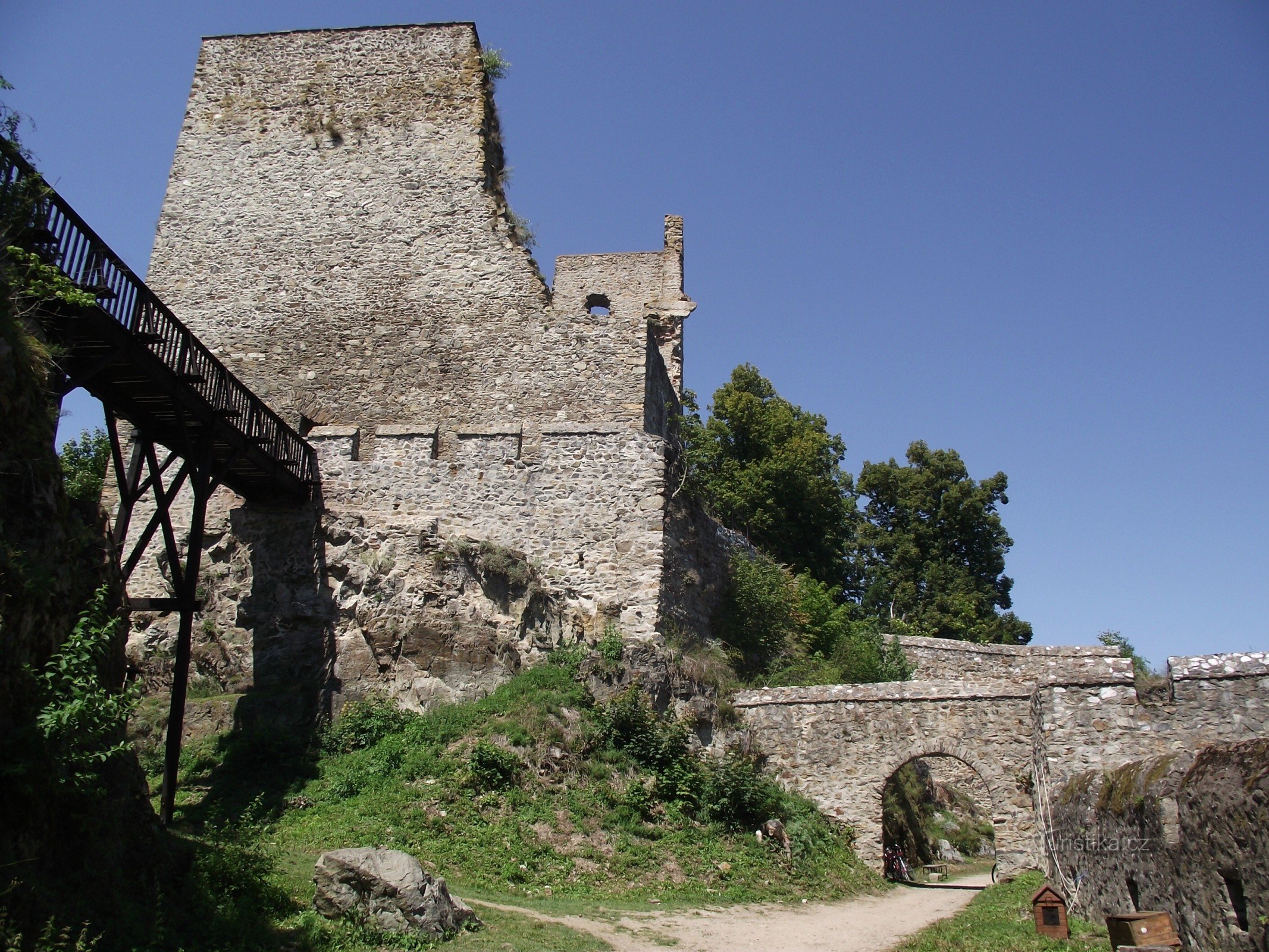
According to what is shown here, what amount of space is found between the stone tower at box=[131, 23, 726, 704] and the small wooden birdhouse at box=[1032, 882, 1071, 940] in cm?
763

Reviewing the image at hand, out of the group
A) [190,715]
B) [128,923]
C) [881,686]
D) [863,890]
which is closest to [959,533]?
[881,686]

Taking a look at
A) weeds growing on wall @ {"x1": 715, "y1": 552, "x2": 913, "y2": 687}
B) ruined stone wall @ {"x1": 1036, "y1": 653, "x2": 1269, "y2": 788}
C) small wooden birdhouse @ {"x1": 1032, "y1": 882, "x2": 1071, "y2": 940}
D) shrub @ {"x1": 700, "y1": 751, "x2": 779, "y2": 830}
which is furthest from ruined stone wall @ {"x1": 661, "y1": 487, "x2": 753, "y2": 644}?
small wooden birdhouse @ {"x1": 1032, "y1": 882, "x2": 1071, "y2": 940}

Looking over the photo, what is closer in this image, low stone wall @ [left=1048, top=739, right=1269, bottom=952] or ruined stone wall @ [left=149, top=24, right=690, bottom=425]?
low stone wall @ [left=1048, top=739, right=1269, bottom=952]

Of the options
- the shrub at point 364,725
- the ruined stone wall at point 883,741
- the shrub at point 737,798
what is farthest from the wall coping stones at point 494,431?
the shrub at point 737,798

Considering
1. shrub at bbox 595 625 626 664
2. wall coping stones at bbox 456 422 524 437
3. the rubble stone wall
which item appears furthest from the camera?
wall coping stones at bbox 456 422 524 437

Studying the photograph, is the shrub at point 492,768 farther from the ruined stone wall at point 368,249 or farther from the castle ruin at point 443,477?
the ruined stone wall at point 368,249

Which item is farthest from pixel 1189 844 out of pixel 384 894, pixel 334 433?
pixel 334 433

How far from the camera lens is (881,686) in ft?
51.3

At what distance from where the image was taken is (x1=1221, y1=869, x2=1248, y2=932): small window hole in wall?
645 centimetres

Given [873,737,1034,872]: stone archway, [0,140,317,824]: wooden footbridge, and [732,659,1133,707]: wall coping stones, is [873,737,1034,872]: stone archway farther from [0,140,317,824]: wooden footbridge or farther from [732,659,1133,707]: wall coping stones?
[0,140,317,824]: wooden footbridge

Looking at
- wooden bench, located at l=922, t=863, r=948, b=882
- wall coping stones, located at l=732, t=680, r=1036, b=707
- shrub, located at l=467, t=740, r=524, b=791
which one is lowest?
wooden bench, located at l=922, t=863, r=948, b=882

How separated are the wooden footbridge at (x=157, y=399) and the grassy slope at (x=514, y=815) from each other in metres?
1.52

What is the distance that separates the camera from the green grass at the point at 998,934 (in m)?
8.82

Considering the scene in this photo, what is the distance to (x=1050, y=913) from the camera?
9234mm
